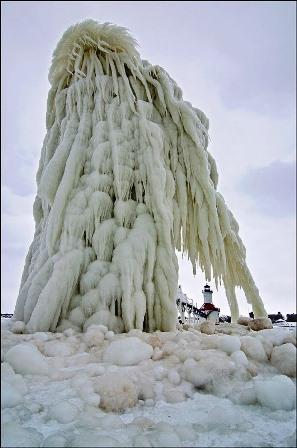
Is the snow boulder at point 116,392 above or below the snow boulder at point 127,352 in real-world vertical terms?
below

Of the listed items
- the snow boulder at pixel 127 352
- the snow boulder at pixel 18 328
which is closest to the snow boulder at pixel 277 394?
the snow boulder at pixel 127 352

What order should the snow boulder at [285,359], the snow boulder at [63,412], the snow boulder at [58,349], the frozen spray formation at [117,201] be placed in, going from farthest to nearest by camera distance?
the frozen spray formation at [117,201], the snow boulder at [58,349], the snow boulder at [285,359], the snow boulder at [63,412]

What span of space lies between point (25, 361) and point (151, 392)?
99 cm

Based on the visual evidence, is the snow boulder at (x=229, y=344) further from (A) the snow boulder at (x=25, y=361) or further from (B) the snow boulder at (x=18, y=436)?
(B) the snow boulder at (x=18, y=436)

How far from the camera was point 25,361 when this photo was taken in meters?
2.68

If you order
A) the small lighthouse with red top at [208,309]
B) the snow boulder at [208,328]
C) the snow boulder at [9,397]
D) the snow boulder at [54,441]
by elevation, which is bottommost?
the snow boulder at [54,441]

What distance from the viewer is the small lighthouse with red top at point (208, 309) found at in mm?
12505

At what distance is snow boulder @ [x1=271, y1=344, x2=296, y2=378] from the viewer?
2.66 metres

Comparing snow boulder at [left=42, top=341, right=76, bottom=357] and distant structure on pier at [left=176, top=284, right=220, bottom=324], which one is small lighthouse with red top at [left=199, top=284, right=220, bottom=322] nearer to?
distant structure on pier at [left=176, top=284, right=220, bottom=324]

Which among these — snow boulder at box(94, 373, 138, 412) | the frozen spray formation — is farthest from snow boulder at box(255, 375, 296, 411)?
the frozen spray formation

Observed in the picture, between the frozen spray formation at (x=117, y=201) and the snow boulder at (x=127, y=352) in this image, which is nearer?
the snow boulder at (x=127, y=352)

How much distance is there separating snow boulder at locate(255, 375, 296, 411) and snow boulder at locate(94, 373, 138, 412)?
0.84 m

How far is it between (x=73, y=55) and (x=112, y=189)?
2677 millimetres

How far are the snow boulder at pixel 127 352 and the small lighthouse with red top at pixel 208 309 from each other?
364 inches
